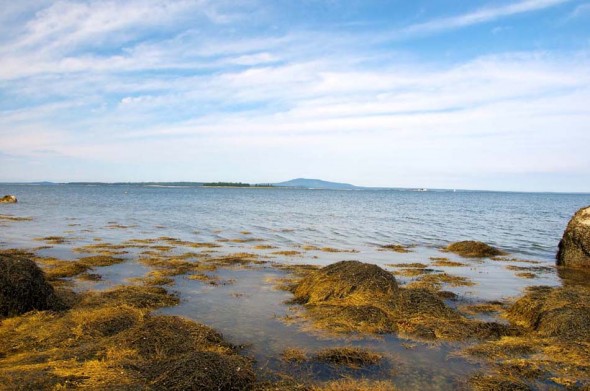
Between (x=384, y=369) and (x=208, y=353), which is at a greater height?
(x=208, y=353)

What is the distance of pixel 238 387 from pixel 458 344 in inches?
236

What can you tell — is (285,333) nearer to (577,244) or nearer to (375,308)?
(375,308)

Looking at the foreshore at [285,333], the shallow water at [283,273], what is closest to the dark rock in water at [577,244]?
the shallow water at [283,273]

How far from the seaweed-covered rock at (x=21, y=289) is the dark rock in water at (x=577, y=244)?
25500 mm

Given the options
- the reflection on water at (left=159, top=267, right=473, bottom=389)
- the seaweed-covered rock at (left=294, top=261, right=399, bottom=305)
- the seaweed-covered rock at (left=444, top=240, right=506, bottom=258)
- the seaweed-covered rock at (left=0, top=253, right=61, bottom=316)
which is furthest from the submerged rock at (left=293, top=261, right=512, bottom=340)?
the seaweed-covered rock at (left=444, top=240, right=506, bottom=258)

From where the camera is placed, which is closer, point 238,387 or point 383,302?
point 238,387

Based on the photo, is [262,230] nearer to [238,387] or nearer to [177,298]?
[177,298]

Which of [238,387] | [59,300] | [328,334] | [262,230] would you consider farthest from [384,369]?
[262,230]

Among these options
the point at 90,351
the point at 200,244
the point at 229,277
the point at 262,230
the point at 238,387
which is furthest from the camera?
the point at 262,230

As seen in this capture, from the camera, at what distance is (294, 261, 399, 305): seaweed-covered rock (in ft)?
46.4

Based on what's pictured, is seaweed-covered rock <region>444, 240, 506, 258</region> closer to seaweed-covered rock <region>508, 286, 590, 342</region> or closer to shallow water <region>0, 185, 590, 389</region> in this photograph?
shallow water <region>0, 185, 590, 389</region>

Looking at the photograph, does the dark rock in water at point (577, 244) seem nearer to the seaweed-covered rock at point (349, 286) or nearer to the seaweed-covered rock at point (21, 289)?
the seaweed-covered rock at point (349, 286)

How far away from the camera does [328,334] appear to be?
11398 millimetres

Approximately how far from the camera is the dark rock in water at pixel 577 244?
24000 millimetres
